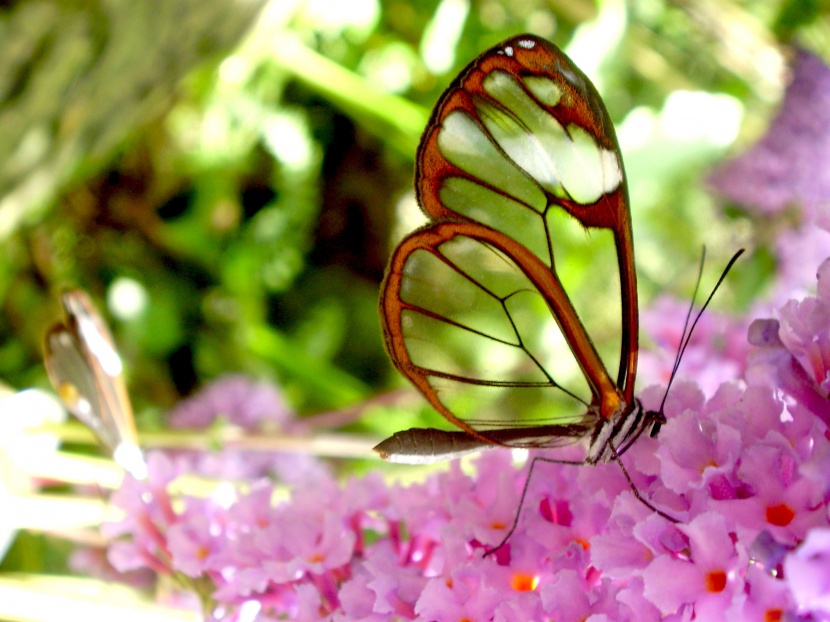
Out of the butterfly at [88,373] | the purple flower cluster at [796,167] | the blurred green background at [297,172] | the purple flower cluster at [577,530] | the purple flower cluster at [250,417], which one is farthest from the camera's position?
the blurred green background at [297,172]

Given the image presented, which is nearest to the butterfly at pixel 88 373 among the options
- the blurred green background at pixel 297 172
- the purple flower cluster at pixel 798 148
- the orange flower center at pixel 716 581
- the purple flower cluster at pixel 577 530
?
the purple flower cluster at pixel 577 530

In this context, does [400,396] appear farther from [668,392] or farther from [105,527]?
[668,392]

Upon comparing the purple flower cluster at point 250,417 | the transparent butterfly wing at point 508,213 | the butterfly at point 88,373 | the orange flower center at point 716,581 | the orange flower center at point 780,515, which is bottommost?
the purple flower cluster at point 250,417

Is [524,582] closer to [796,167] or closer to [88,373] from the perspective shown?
[88,373]

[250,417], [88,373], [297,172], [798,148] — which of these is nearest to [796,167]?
[798,148]

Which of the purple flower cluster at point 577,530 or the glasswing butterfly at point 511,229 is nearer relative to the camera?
the purple flower cluster at point 577,530

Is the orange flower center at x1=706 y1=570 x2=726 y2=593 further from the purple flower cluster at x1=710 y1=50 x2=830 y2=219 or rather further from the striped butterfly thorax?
the purple flower cluster at x1=710 y1=50 x2=830 y2=219

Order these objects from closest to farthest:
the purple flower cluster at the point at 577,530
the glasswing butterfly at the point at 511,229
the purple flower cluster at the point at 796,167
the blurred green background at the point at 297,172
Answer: the purple flower cluster at the point at 577,530 → the glasswing butterfly at the point at 511,229 → the purple flower cluster at the point at 796,167 → the blurred green background at the point at 297,172

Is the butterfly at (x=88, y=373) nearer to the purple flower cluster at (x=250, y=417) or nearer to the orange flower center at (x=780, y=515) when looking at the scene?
the purple flower cluster at (x=250, y=417)
